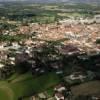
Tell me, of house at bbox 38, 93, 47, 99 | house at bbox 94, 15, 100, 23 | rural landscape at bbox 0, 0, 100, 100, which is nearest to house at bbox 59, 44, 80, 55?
rural landscape at bbox 0, 0, 100, 100

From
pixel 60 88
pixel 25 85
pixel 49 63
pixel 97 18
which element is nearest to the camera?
pixel 60 88

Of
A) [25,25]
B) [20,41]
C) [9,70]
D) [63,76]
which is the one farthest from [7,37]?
[63,76]

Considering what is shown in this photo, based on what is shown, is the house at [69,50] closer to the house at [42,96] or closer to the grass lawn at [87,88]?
the grass lawn at [87,88]

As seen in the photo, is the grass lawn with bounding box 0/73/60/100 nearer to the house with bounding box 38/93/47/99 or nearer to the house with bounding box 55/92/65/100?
the house with bounding box 38/93/47/99

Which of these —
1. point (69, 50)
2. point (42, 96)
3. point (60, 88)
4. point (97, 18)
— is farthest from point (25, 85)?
point (97, 18)

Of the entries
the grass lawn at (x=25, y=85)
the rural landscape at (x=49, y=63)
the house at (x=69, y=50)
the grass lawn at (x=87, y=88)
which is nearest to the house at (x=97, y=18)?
the rural landscape at (x=49, y=63)

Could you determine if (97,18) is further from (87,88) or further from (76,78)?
(87,88)

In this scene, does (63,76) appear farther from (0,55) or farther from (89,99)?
A: (0,55)
